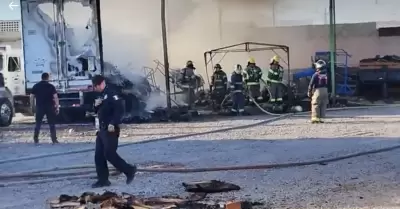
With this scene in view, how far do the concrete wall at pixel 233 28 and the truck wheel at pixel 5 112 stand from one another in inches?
367

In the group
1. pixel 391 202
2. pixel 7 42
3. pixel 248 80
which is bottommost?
pixel 391 202

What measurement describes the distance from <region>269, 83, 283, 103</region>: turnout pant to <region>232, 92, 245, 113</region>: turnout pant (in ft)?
3.14

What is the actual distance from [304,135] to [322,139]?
83cm

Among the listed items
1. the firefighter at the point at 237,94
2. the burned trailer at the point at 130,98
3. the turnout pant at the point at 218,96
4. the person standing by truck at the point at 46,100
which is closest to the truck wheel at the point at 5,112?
the burned trailer at the point at 130,98

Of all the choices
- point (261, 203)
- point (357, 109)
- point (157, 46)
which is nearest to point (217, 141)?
point (261, 203)

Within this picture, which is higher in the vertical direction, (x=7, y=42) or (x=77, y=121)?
Result: (x=7, y=42)

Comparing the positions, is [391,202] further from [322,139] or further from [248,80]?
[248,80]

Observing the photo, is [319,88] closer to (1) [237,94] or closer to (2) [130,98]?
(1) [237,94]

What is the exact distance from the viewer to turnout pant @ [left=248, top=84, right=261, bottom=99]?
22.2m

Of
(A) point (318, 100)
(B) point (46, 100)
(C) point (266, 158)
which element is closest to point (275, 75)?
(A) point (318, 100)

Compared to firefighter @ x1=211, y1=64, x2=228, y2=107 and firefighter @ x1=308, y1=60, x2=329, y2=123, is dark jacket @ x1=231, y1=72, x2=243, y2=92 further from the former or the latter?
firefighter @ x1=308, y1=60, x2=329, y2=123

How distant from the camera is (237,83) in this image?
69.9 ft

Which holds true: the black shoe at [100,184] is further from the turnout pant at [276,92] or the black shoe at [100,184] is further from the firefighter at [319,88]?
the turnout pant at [276,92]

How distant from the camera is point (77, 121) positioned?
2098cm
